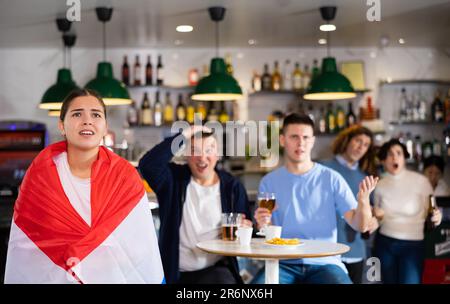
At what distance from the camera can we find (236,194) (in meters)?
2.62

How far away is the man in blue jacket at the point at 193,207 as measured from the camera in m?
2.54

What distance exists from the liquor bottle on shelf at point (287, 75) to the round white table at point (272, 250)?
10.9 feet

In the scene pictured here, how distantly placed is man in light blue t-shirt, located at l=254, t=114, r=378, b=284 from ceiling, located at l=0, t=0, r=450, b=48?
112cm

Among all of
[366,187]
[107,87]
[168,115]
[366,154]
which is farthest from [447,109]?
[366,187]

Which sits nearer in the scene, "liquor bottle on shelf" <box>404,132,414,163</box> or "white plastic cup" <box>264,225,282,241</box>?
"white plastic cup" <box>264,225,282,241</box>

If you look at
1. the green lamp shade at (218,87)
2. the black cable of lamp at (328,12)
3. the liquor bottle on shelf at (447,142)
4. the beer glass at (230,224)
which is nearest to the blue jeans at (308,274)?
the beer glass at (230,224)

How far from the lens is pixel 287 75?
18.6 feet

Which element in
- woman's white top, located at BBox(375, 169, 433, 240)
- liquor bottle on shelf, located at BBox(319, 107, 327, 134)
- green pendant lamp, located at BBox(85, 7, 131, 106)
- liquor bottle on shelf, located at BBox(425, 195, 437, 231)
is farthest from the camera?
liquor bottle on shelf, located at BBox(319, 107, 327, 134)

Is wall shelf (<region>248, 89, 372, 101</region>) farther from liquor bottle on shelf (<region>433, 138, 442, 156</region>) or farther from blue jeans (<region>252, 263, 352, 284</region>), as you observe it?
blue jeans (<region>252, 263, 352, 284</region>)

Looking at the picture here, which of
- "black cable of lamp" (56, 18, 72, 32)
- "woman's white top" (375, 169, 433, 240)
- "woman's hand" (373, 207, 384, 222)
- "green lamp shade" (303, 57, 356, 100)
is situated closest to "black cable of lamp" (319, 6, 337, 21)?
"green lamp shade" (303, 57, 356, 100)

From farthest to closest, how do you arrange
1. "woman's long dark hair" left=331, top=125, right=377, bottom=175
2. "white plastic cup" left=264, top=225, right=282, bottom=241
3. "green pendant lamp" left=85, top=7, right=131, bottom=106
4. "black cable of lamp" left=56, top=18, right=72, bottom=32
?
"black cable of lamp" left=56, top=18, right=72, bottom=32, "green pendant lamp" left=85, top=7, right=131, bottom=106, "woman's long dark hair" left=331, top=125, right=377, bottom=175, "white plastic cup" left=264, top=225, right=282, bottom=241

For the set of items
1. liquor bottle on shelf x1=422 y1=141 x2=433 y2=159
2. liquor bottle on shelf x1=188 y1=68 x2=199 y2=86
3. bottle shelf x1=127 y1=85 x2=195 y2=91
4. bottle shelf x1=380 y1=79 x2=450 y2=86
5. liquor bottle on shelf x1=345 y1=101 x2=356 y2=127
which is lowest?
liquor bottle on shelf x1=422 y1=141 x2=433 y2=159

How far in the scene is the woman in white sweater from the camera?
3457 mm

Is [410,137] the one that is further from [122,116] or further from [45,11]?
[45,11]
